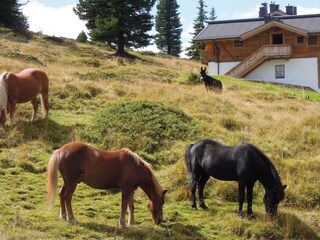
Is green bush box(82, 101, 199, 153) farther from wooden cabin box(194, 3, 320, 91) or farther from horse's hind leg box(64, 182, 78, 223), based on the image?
wooden cabin box(194, 3, 320, 91)

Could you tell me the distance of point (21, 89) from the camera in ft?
45.5

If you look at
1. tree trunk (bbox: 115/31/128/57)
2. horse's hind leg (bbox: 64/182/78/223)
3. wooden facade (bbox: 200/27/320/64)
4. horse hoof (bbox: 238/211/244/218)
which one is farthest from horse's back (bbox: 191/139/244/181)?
tree trunk (bbox: 115/31/128/57)

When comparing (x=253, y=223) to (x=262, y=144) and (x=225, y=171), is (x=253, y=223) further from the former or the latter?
(x=262, y=144)

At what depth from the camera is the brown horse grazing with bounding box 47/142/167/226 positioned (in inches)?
320

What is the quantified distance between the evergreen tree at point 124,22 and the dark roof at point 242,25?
5614 millimetres

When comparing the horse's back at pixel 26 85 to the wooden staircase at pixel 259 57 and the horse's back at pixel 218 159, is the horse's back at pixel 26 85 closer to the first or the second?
the horse's back at pixel 218 159

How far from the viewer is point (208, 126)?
Result: 14.3 metres

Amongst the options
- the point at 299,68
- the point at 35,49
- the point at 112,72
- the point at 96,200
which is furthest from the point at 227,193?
the point at 299,68

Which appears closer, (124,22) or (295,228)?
(295,228)

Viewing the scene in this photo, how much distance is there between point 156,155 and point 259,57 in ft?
107

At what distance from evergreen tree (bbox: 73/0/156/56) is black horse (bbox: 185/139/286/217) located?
1374 inches

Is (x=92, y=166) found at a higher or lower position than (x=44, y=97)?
lower

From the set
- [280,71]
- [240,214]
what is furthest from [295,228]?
[280,71]

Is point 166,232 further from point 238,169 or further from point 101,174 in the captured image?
point 238,169
